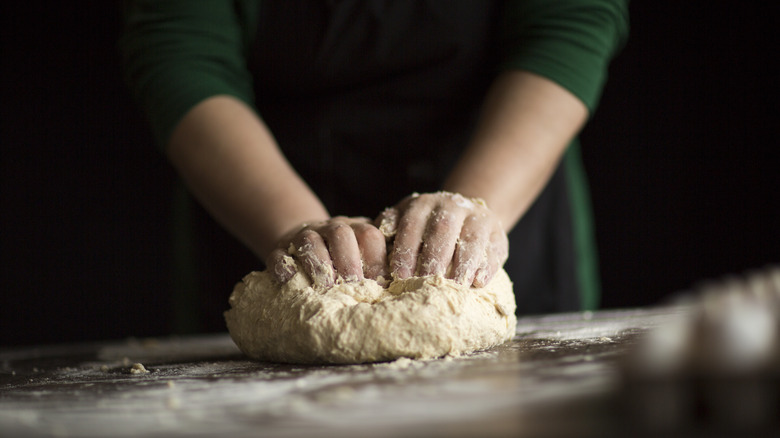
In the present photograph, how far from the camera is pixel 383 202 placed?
1.83m

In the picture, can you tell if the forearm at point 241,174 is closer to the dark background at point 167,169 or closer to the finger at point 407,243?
the finger at point 407,243

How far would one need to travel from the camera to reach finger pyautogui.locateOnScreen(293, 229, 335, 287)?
1146mm

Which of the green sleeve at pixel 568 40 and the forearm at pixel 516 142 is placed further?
the green sleeve at pixel 568 40

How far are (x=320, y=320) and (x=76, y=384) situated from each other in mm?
389

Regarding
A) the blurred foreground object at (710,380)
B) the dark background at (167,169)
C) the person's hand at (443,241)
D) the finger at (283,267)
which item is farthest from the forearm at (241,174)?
the dark background at (167,169)

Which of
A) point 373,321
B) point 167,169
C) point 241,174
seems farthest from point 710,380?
point 167,169

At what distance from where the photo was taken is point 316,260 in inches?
45.2

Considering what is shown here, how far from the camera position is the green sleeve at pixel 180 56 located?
156cm

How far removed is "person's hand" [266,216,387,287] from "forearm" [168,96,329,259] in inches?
5.2

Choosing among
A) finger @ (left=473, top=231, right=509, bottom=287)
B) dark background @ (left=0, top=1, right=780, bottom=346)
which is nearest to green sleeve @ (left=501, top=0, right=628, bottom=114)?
finger @ (left=473, top=231, right=509, bottom=287)

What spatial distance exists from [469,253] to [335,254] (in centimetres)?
23

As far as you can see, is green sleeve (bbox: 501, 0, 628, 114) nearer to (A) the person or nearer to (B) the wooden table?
(A) the person

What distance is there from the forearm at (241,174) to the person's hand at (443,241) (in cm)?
24

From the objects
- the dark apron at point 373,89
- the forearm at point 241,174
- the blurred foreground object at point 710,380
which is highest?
the dark apron at point 373,89
